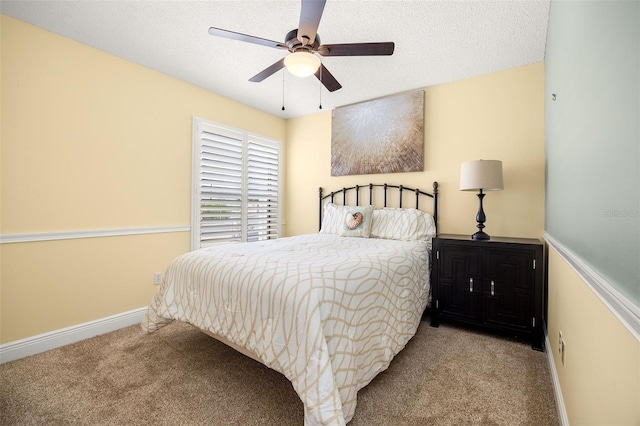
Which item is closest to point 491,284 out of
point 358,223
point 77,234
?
point 358,223

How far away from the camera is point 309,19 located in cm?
155

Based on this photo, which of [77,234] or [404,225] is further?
[404,225]

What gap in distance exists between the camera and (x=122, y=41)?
7.86ft

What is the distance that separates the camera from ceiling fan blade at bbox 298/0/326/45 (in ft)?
4.70

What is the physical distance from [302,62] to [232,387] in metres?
2.07

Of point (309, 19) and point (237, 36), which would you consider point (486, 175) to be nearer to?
point (309, 19)

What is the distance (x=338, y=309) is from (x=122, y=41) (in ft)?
9.20

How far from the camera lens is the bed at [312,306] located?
1333 mm

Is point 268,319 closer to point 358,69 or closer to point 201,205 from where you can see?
point 201,205

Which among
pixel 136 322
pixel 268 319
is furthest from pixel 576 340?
pixel 136 322

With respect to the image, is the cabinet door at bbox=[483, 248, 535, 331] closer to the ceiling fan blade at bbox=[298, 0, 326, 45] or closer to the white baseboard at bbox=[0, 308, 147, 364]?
the ceiling fan blade at bbox=[298, 0, 326, 45]

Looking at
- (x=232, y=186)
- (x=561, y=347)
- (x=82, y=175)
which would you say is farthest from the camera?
(x=232, y=186)

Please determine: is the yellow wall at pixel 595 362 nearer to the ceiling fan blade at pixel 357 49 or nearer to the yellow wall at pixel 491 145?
the yellow wall at pixel 491 145

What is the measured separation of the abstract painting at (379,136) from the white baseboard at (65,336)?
113 inches
